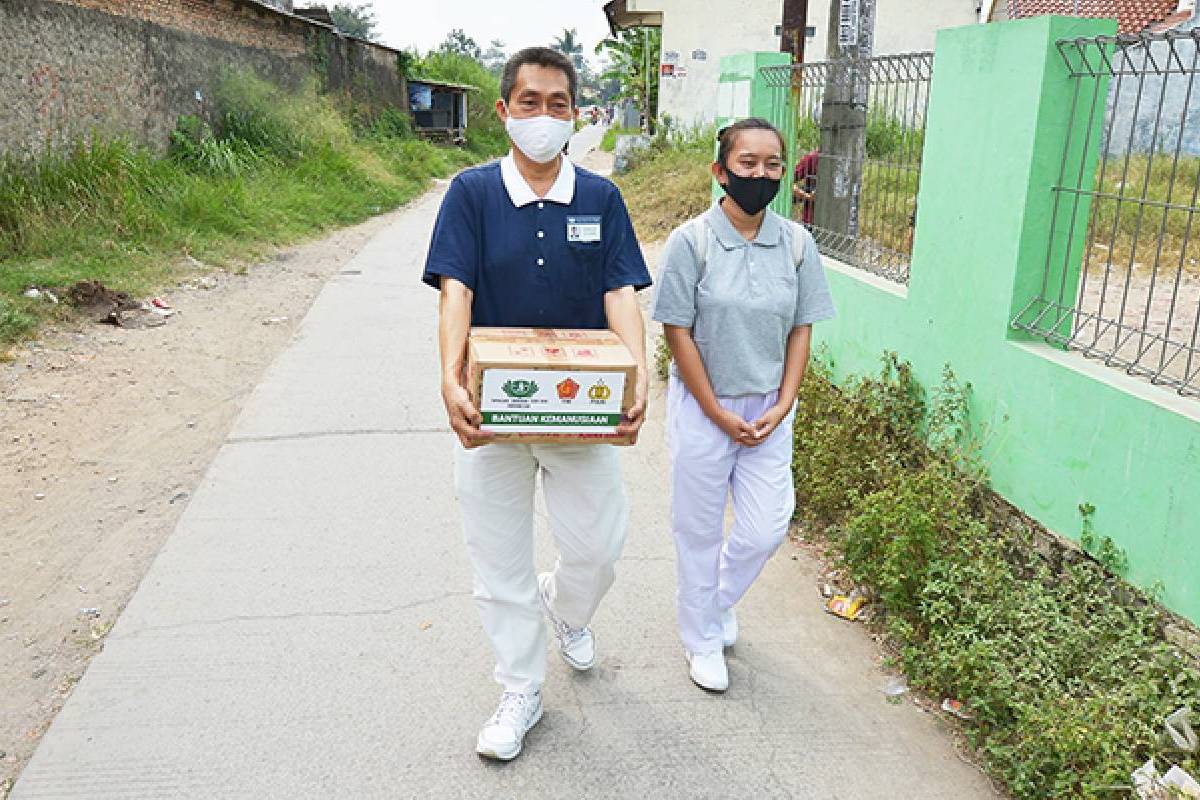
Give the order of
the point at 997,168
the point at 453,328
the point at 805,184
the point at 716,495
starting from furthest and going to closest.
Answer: the point at 805,184
the point at 997,168
the point at 716,495
the point at 453,328

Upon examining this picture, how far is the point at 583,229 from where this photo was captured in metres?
2.92

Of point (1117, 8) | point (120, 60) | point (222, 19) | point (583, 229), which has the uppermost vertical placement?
point (1117, 8)

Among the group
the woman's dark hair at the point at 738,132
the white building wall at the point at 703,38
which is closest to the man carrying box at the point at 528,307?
the woman's dark hair at the point at 738,132

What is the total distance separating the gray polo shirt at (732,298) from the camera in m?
3.20

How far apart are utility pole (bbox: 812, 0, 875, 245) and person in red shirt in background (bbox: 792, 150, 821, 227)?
0.25 metres

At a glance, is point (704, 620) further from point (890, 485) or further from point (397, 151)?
point (397, 151)

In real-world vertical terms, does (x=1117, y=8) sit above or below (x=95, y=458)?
above

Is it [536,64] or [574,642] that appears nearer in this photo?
[536,64]

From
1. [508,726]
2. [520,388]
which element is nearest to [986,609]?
[508,726]

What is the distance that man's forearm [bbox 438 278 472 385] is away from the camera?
9.14ft

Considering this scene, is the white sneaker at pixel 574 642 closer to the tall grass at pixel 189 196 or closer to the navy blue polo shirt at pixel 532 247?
the navy blue polo shirt at pixel 532 247

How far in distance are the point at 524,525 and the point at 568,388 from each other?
545 millimetres

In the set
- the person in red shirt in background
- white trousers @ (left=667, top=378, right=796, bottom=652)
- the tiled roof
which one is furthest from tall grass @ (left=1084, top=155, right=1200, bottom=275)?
the tiled roof

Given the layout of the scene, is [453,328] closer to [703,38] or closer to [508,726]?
[508,726]
